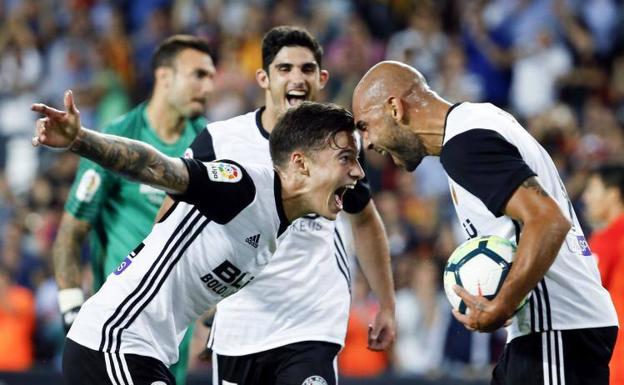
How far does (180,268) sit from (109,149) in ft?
2.40

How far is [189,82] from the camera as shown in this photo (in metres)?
7.54

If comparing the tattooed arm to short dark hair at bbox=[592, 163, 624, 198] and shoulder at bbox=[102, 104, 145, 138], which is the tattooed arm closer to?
short dark hair at bbox=[592, 163, 624, 198]

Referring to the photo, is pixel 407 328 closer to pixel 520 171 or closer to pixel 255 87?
pixel 255 87

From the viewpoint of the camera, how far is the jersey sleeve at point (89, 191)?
22.5 ft

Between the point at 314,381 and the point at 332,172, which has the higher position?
the point at 332,172

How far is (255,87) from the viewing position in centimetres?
1337

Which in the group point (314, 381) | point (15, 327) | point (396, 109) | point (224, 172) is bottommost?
point (314, 381)

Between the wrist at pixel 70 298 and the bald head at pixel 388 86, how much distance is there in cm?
254

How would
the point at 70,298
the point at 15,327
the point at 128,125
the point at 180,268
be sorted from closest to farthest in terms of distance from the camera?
the point at 180,268
the point at 70,298
the point at 128,125
the point at 15,327

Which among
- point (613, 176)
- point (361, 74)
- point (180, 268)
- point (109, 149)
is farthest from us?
point (361, 74)

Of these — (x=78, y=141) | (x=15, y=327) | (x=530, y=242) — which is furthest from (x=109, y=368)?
(x=15, y=327)

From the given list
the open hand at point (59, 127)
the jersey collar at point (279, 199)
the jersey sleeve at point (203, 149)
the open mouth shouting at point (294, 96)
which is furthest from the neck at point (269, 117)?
the open hand at point (59, 127)

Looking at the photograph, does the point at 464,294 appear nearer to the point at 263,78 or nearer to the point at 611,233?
the point at 263,78

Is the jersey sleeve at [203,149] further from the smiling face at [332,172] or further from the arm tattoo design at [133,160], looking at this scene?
the arm tattoo design at [133,160]
